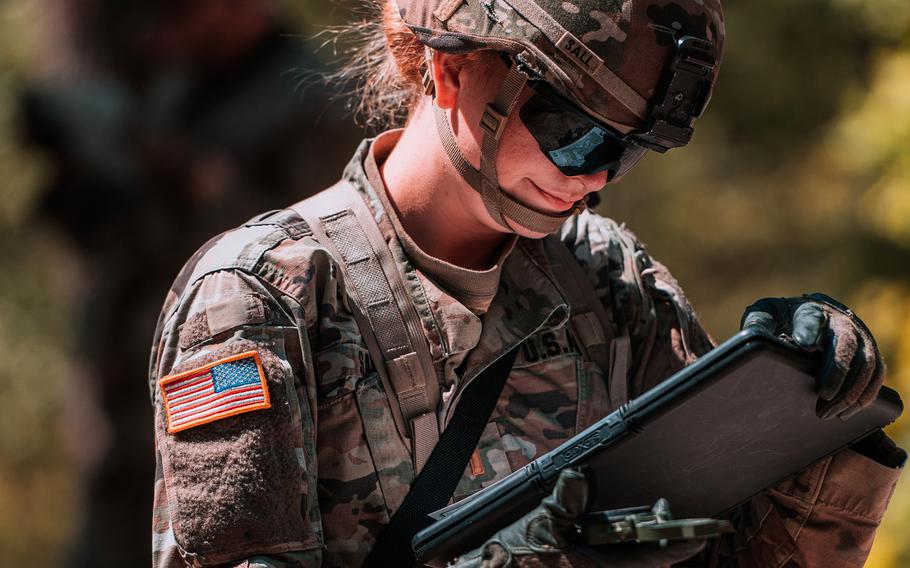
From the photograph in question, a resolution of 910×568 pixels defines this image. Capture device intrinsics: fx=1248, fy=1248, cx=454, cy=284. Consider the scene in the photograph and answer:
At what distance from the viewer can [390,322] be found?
2648 mm

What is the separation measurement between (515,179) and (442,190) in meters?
0.21

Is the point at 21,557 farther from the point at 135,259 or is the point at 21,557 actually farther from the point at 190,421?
the point at 190,421

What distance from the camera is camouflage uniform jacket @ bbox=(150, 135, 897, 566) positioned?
2.39 meters

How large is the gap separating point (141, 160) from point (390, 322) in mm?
5387

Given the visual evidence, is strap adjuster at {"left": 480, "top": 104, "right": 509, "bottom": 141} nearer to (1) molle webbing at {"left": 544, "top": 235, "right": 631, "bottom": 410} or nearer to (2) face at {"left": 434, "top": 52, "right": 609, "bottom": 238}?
(2) face at {"left": 434, "top": 52, "right": 609, "bottom": 238}

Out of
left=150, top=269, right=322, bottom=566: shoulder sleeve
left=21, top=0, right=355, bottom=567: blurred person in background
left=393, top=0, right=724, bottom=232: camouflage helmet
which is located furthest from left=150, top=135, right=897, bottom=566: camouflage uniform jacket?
left=21, top=0, right=355, bottom=567: blurred person in background

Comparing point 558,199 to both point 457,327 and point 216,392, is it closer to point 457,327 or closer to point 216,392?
point 457,327

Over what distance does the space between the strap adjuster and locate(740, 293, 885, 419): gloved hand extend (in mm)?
634

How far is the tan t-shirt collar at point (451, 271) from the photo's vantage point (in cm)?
278

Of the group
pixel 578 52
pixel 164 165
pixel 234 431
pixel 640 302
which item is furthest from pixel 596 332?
pixel 164 165

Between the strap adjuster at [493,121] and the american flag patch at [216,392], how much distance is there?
2.25 feet

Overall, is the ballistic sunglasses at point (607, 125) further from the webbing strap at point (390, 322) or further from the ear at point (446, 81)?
the webbing strap at point (390, 322)

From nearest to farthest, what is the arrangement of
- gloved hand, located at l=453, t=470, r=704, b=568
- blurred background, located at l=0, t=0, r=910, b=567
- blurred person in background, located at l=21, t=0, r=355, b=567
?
1. gloved hand, located at l=453, t=470, r=704, b=568
2. blurred background, located at l=0, t=0, r=910, b=567
3. blurred person in background, located at l=21, t=0, r=355, b=567

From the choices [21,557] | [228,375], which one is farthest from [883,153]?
[21,557]
